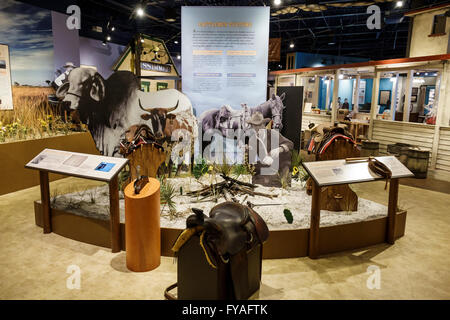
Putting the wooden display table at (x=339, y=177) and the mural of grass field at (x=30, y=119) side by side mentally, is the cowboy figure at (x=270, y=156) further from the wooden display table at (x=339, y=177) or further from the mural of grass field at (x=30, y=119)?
the mural of grass field at (x=30, y=119)

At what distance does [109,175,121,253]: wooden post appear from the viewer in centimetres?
342

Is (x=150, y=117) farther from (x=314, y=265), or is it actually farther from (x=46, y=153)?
(x=314, y=265)

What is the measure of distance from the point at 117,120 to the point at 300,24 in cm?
1386

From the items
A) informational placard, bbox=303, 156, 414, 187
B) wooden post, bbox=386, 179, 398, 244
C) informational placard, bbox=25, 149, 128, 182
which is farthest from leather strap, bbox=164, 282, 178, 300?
wooden post, bbox=386, 179, 398, 244

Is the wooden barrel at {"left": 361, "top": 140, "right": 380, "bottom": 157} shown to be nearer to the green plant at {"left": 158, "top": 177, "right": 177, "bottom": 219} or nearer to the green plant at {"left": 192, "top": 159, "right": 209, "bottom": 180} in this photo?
the green plant at {"left": 192, "top": 159, "right": 209, "bottom": 180}

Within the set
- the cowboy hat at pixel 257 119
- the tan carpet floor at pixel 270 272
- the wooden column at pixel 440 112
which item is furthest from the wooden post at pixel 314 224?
the wooden column at pixel 440 112

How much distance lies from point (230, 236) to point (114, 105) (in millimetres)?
4101

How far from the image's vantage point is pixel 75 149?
714 centimetres

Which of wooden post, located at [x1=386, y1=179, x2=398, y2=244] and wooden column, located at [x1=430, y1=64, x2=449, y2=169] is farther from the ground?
wooden column, located at [x1=430, y1=64, x2=449, y2=169]

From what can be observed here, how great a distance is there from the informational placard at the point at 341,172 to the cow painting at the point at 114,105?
289cm

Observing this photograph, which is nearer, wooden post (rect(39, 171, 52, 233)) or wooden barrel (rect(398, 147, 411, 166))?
wooden post (rect(39, 171, 52, 233))

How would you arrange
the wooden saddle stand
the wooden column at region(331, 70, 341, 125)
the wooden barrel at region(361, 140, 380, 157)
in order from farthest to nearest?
the wooden column at region(331, 70, 341, 125) → the wooden barrel at region(361, 140, 380, 157) → the wooden saddle stand

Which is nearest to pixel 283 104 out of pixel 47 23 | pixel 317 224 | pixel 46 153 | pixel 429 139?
pixel 317 224

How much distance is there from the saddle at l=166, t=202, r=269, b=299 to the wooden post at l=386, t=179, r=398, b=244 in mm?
2112
